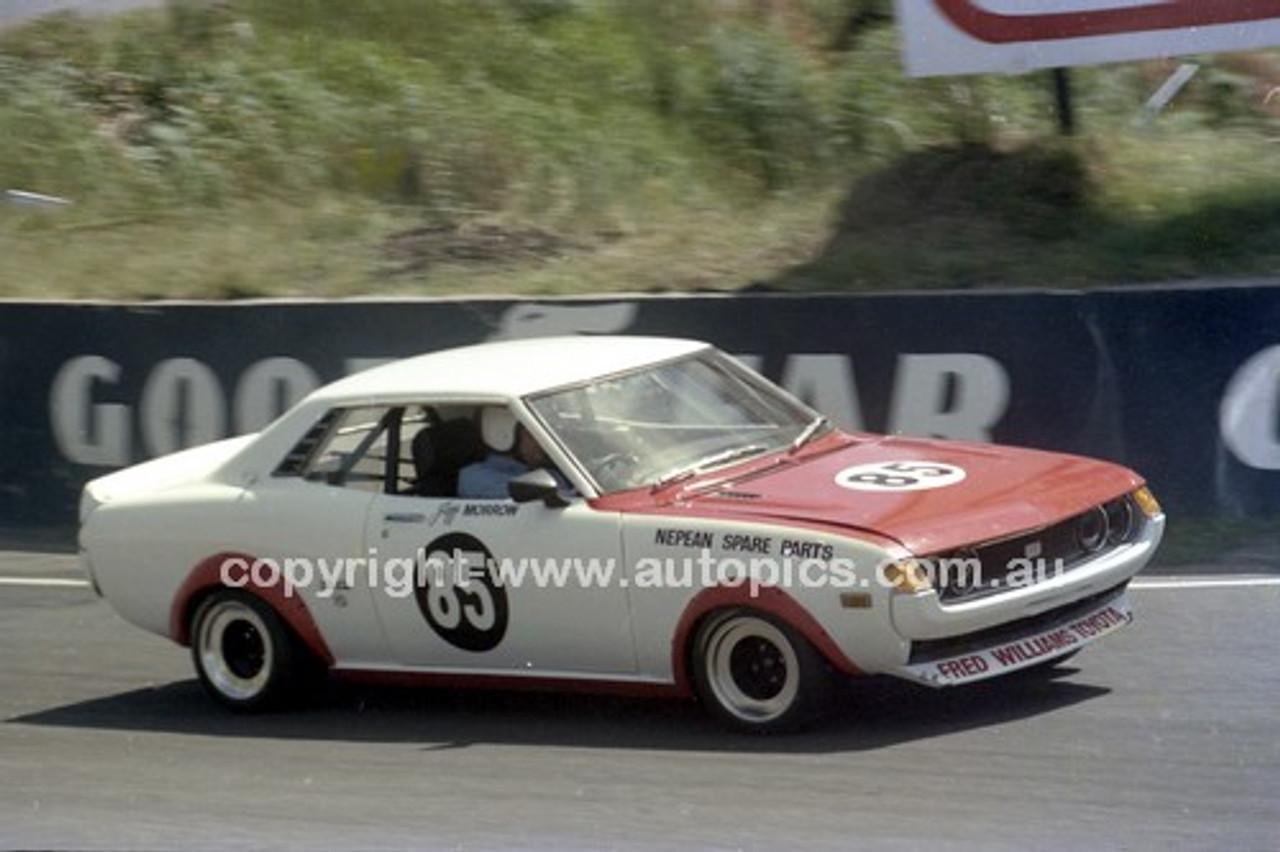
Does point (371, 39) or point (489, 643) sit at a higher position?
point (371, 39)

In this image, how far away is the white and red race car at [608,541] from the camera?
23.8 feet

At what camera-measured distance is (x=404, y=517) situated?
8.11 m

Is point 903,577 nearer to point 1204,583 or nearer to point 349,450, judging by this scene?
point 349,450

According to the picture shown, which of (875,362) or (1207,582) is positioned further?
(875,362)

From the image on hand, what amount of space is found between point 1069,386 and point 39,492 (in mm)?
6241

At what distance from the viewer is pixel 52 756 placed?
27.3ft

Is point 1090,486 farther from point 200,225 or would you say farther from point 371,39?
point 371,39

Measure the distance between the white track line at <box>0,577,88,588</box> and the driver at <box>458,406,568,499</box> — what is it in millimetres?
4410

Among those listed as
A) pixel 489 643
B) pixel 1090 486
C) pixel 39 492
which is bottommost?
pixel 39 492

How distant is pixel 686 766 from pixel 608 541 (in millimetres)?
848

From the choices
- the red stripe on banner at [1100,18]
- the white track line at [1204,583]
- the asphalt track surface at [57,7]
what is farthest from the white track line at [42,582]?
the asphalt track surface at [57,7]

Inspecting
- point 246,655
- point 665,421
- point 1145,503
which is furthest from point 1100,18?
point 246,655

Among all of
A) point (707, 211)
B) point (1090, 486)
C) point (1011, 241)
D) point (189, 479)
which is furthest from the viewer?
point (707, 211)

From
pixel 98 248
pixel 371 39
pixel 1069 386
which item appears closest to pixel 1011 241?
pixel 1069 386
